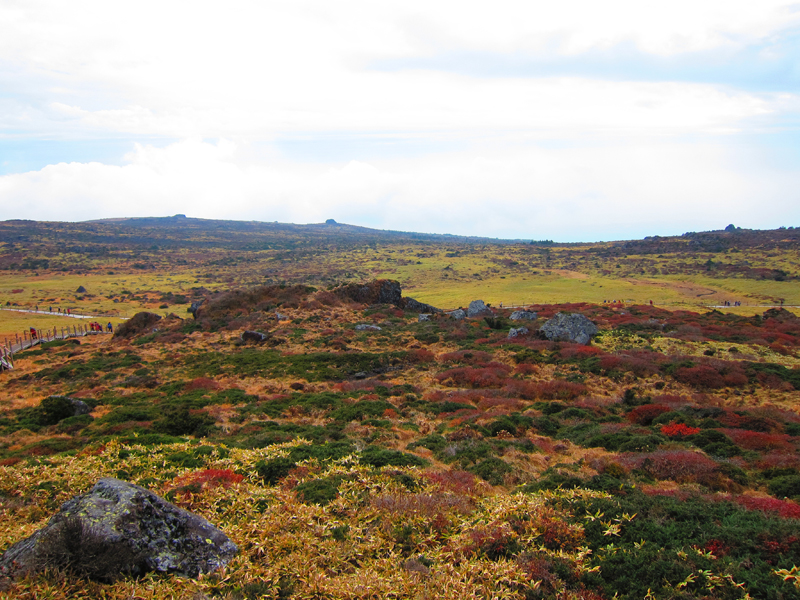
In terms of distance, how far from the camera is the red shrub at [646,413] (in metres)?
16.6

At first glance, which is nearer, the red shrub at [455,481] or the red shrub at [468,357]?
the red shrub at [455,481]

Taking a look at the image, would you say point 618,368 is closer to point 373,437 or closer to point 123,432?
point 373,437

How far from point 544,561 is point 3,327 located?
63.5 metres

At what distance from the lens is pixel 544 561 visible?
6867 mm

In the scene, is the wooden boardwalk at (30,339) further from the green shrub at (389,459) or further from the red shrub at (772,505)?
the red shrub at (772,505)

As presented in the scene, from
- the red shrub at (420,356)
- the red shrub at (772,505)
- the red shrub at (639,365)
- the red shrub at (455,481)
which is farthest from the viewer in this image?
the red shrub at (420,356)

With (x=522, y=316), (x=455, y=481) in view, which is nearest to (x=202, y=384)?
(x=455, y=481)

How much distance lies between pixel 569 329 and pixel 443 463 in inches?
929

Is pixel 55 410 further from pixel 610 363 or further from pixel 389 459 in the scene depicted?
pixel 610 363

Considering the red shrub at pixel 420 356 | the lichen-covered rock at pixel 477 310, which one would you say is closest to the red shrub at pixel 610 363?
the red shrub at pixel 420 356

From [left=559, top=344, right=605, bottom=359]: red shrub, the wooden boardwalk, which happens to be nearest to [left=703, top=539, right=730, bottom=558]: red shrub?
[left=559, top=344, right=605, bottom=359]: red shrub

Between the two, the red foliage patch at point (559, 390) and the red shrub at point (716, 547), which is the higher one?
the red shrub at point (716, 547)

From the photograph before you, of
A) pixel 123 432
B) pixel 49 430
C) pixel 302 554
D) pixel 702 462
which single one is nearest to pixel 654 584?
pixel 302 554

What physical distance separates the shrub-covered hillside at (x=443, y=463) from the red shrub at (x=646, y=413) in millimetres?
91
